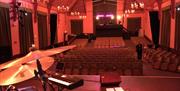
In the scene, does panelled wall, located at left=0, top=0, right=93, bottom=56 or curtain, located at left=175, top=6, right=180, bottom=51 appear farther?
curtain, located at left=175, top=6, right=180, bottom=51

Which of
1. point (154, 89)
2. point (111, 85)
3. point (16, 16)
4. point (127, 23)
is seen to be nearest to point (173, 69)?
point (154, 89)

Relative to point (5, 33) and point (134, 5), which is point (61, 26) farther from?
point (5, 33)

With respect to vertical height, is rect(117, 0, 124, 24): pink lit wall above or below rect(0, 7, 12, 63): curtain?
above

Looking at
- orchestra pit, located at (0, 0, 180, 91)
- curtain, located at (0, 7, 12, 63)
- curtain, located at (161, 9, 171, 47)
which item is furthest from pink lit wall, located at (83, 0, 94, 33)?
curtain, located at (0, 7, 12, 63)

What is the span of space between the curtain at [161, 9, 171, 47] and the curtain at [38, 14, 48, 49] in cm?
1056

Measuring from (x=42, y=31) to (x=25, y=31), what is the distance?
14.1 feet

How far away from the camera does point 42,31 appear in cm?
1986

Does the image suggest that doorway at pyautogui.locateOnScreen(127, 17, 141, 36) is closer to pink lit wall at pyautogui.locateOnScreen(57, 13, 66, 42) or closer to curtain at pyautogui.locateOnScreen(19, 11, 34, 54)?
pink lit wall at pyautogui.locateOnScreen(57, 13, 66, 42)

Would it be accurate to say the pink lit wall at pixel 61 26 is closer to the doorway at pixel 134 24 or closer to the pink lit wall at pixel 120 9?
the pink lit wall at pixel 120 9

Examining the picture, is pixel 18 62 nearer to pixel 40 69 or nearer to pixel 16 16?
pixel 40 69

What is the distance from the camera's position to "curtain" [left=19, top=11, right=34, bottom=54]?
48.4ft

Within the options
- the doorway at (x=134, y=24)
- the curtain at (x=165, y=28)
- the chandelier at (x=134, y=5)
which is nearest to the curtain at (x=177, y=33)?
the curtain at (x=165, y=28)

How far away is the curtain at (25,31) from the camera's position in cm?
1476

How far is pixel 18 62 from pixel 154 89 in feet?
13.3
